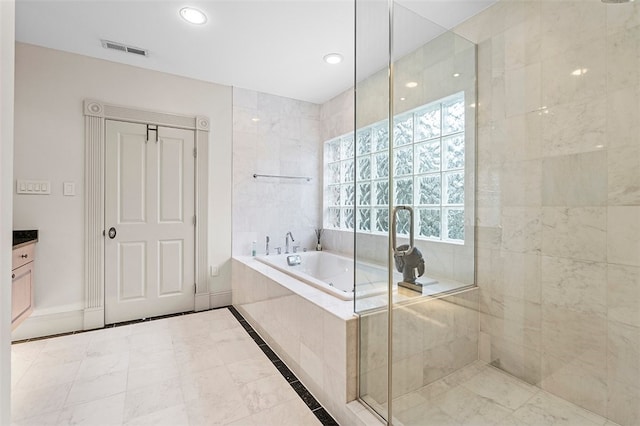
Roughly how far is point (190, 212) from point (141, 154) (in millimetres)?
709

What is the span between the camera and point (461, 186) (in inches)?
74.0

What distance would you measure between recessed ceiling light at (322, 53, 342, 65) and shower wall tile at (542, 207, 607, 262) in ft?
6.62

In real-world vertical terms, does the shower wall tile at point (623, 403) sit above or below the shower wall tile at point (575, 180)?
below

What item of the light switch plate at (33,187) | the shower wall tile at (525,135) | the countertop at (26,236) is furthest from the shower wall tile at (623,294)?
the light switch plate at (33,187)

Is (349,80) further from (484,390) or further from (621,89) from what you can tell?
(484,390)

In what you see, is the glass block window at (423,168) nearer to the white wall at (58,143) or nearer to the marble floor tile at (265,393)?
the marble floor tile at (265,393)

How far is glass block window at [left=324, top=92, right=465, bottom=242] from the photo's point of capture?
1764 millimetres

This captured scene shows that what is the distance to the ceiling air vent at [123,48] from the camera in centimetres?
246

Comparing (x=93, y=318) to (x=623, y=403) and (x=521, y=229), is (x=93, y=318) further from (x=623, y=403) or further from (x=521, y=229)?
(x=623, y=403)

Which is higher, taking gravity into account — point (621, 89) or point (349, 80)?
point (349, 80)

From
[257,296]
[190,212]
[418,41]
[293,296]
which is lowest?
[257,296]

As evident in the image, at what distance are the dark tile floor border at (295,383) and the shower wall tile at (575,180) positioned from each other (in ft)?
5.37

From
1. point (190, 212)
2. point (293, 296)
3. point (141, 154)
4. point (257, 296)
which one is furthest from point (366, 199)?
point (141, 154)

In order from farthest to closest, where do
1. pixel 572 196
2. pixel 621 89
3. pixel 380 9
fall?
pixel 380 9 → pixel 572 196 → pixel 621 89
